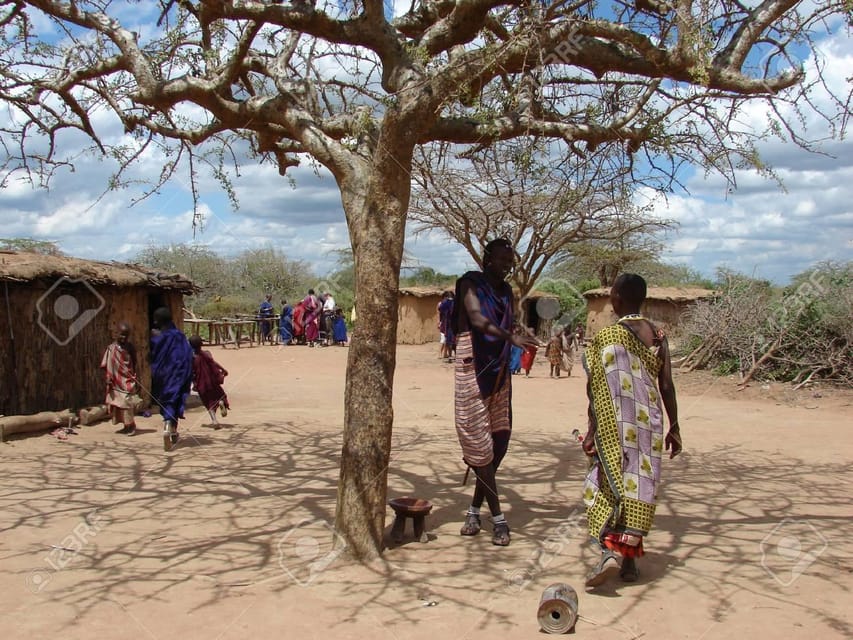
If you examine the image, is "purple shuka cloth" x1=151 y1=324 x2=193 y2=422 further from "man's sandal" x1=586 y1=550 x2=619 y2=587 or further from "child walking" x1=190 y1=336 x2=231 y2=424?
"man's sandal" x1=586 y1=550 x2=619 y2=587

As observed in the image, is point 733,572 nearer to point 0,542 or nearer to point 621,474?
point 621,474

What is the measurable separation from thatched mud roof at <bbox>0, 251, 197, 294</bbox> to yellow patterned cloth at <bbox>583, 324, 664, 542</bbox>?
298 inches

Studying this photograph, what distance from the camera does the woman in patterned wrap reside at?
3795 millimetres

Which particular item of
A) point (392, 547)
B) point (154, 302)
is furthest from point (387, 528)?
point (154, 302)

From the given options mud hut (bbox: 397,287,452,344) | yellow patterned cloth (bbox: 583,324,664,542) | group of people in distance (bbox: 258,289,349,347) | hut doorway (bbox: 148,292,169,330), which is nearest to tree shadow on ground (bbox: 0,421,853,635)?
yellow patterned cloth (bbox: 583,324,664,542)

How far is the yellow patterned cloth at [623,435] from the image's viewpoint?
381cm

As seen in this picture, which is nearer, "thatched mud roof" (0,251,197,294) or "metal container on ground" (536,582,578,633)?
"metal container on ground" (536,582,578,633)

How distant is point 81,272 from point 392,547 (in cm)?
702

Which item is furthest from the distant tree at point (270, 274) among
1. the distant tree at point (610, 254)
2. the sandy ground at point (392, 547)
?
the sandy ground at point (392, 547)

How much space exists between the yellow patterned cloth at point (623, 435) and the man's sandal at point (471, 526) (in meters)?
0.96

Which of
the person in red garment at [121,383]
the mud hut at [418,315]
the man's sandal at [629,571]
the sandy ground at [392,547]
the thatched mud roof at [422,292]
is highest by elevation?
the thatched mud roof at [422,292]

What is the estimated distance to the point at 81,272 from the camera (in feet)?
31.6

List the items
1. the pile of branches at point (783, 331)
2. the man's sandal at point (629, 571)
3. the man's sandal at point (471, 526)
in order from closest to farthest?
1. the man's sandal at point (629, 571)
2. the man's sandal at point (471, 526)
3. the pile of branches at point (783, 331)

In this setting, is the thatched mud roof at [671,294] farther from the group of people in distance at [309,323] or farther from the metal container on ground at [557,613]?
the metal container on ground at [557,613]
